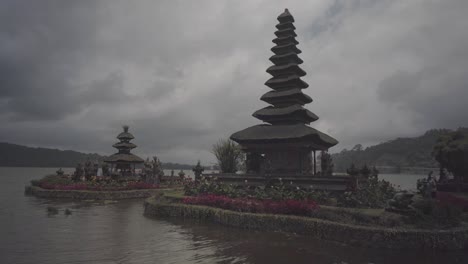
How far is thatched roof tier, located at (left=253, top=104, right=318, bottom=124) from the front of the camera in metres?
25.8

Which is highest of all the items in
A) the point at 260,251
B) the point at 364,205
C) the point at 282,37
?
the point at 282,37

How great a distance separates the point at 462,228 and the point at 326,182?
288 inches

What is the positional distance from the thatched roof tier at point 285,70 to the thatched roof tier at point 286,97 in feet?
6.99

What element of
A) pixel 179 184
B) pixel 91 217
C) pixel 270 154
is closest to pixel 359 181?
pixel 270 154

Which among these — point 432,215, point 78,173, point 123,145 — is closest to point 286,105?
point 432,215

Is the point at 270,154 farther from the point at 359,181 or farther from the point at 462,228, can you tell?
the point at 462,228

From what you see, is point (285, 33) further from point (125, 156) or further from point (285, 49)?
point (125, 156)

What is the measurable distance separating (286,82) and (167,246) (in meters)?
18.9

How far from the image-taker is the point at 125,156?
141 ft

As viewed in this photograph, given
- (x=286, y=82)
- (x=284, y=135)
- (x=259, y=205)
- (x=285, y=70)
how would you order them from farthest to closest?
(x=285, y=70), (x=286, y=82), (x=284, y=135), (x=259, y=205)

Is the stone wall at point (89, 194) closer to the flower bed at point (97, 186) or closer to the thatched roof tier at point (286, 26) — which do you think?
the flower bed at point (97, 186)

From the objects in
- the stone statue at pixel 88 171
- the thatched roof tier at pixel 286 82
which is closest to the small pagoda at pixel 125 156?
the stone statue at pixel 88 171

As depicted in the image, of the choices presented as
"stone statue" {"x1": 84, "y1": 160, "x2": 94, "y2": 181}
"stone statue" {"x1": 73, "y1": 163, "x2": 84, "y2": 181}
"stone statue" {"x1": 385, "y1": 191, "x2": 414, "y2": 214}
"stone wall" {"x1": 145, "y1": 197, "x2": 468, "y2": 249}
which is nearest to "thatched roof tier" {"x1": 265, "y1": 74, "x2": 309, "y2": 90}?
"stone wall" {"x1": 145, "y1": 197, "x2": 468, "y2": 249}

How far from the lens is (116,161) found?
42.2 m
